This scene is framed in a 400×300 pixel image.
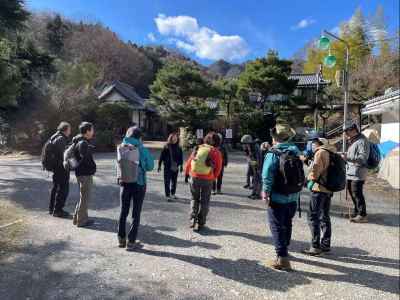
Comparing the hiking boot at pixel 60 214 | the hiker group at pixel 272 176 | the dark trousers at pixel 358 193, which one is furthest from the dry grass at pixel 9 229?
the dark trousers at pixel 358 193

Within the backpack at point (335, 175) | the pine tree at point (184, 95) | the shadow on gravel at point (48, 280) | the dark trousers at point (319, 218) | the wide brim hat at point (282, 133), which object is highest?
the pine tree at point (184, 95)

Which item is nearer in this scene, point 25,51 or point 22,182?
point 22,182

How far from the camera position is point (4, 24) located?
10125 mm

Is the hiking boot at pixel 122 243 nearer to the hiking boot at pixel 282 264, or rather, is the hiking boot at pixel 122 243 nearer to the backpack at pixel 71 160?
the backpack at pixel 71 160

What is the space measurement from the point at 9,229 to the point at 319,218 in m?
4.52

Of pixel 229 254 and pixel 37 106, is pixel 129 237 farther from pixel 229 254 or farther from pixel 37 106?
pixel 37 106

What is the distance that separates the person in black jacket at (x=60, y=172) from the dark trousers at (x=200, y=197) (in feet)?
7.25

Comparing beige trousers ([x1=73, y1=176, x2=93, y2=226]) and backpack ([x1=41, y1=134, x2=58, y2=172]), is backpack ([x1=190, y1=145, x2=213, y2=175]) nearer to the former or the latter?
beige trousers ([x1=73, y1=176, x2=93, y2=226])

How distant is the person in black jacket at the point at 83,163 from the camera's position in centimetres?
477

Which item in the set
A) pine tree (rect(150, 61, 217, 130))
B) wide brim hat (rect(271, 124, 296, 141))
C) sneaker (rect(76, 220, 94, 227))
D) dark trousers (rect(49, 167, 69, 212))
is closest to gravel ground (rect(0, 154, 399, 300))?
sneaker (rect(76, 220, 94, 227))

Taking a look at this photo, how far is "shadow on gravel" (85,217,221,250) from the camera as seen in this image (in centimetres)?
448

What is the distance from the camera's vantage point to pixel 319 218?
170 inches

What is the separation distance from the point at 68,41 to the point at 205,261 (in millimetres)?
41592

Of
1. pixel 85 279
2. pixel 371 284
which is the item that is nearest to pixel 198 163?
pixel 85 279
